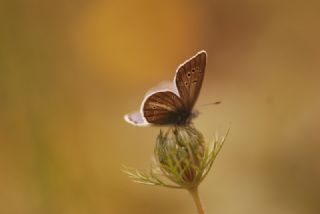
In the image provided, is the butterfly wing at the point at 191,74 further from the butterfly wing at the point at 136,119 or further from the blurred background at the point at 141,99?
the blurred background at the point at 141,99

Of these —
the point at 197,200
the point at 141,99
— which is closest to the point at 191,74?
the point at 197,200

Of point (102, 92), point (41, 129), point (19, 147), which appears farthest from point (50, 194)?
point (102, 92)

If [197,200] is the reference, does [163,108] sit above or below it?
above

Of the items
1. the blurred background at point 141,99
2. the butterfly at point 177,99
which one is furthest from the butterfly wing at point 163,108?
the blurred background at point 141,99

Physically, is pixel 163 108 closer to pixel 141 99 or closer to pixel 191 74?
pixel 191 74

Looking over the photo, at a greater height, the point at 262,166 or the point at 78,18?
the point at 78,18

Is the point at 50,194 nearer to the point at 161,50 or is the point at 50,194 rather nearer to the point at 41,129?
the point at 41,129

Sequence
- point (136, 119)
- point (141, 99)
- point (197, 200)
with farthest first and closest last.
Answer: point (141, 99) < point (136, 119) < point (197, 200)
